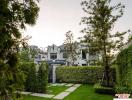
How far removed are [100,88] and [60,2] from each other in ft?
27.5

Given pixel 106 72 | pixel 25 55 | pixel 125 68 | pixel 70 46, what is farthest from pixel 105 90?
pixel 70 46

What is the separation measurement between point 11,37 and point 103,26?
2167cm

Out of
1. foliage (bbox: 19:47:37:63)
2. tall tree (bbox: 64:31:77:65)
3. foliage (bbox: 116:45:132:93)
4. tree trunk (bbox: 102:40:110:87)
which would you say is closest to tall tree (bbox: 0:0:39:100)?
foliage (bbox: 19:47:37:63)

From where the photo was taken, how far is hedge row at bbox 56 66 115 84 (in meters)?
34.9

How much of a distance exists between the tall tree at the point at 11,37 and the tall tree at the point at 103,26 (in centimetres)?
2084

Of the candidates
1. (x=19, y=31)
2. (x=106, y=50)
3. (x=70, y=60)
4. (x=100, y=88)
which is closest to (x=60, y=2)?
(x=100, y=88)

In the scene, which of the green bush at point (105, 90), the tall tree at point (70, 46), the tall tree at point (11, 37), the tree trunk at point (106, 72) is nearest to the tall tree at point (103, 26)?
the tree trunk at point (106, 72)

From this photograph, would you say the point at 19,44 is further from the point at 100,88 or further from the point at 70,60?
the point at 70,60

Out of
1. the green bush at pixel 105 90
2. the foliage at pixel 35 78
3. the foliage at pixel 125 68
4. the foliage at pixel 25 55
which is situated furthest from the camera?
the green bush at pixel 105 90

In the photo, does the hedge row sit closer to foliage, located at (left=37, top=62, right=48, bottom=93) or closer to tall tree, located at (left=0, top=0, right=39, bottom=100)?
foliage, located at (left=37, top=62, right=48, bottom=93)

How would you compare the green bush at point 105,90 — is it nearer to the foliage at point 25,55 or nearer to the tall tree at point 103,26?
the tall tree at point 103,26

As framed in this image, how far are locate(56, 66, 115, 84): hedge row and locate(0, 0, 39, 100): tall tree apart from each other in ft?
92.1

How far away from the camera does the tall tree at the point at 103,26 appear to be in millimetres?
27797

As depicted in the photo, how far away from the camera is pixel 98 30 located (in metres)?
28.0
